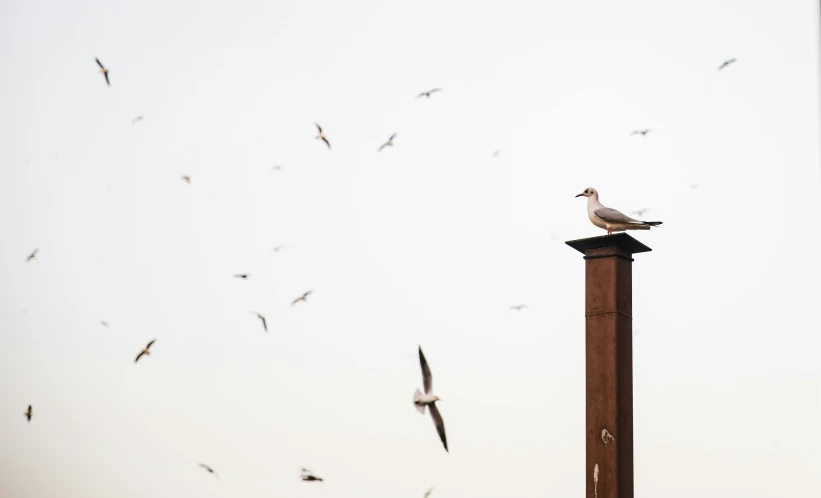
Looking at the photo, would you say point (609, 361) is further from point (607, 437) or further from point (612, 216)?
point (612, 216)

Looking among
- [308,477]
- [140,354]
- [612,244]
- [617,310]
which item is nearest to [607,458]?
[617,310]

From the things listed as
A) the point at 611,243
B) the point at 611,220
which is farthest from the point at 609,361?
the point at 611,220

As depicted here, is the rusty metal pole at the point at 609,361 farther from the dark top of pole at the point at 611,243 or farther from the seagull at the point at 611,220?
the seagull at the point at 611,220

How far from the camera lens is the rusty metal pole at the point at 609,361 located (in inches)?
353

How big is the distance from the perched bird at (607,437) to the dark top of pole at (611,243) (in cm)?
173

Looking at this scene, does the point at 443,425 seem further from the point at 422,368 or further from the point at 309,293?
the point at 309,293

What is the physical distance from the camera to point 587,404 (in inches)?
364

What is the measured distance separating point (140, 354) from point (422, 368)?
7604 millimetres

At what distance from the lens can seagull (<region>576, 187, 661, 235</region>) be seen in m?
10.8

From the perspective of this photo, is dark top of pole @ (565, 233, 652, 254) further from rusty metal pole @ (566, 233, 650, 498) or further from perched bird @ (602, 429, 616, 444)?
perched bird @ (602, 429, 616, 444)

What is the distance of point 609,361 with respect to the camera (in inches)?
362

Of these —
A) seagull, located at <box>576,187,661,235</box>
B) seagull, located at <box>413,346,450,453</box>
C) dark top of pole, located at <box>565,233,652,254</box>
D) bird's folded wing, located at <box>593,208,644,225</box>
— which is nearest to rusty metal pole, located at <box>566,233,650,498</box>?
dark top of pole, located at <box>565,233,652,254</box>

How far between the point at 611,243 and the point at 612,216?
5.46 feet

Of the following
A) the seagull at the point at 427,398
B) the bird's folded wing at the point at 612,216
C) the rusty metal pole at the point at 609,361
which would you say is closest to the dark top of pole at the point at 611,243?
the rusty metal pole at the point at 609,361
